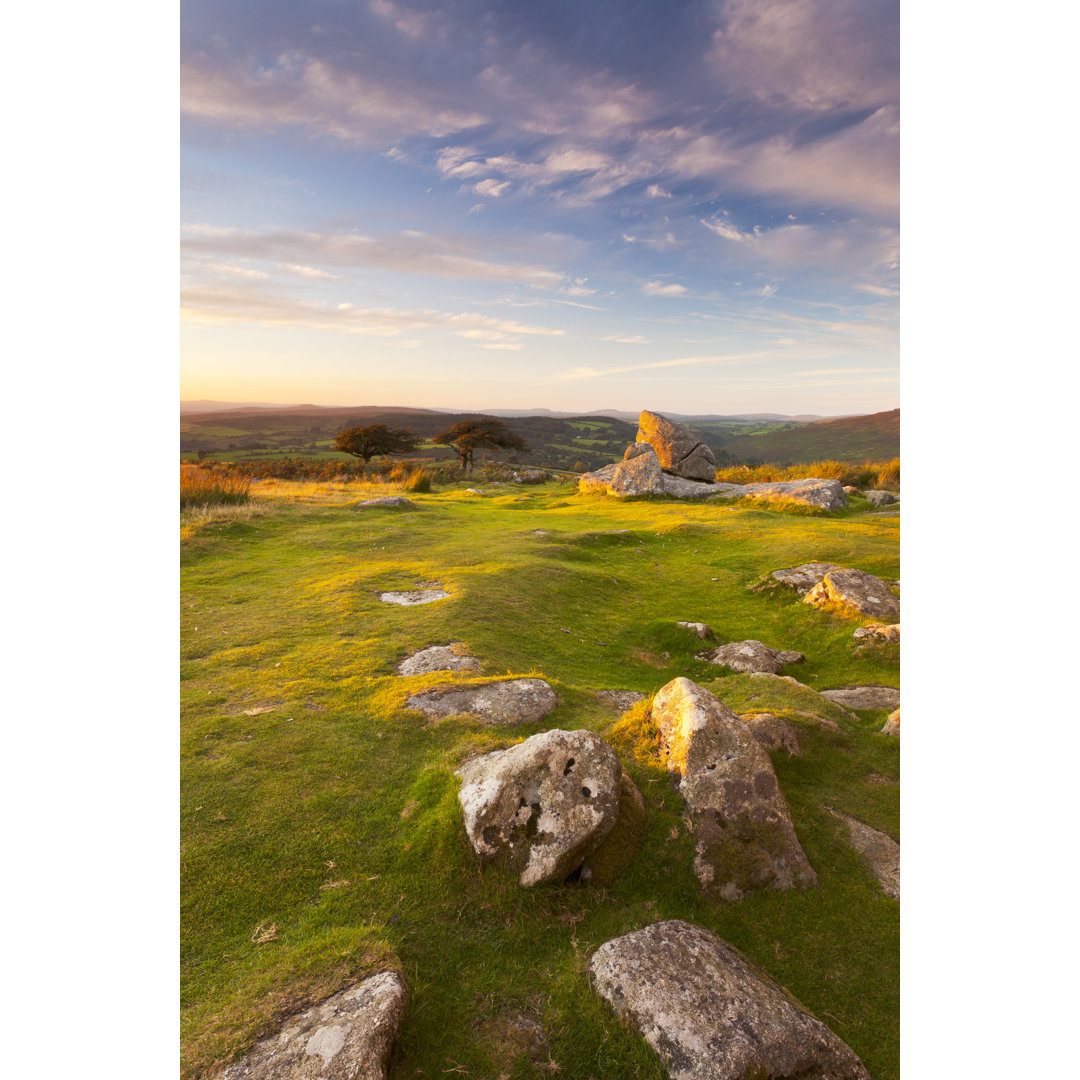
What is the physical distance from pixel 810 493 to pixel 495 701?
907 inches

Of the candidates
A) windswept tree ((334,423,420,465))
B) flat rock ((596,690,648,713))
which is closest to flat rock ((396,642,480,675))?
flat rock ((596,690,648,713))

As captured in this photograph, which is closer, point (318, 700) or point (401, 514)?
point (318, 700)

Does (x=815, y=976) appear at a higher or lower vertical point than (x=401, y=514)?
lower

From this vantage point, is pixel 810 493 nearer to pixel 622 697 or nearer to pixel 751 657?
pixel 751 657

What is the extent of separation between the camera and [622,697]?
875 cm

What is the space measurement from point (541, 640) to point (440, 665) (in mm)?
2637

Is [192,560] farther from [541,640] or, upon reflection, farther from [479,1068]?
[479,1068]

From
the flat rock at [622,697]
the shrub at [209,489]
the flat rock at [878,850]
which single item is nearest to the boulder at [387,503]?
the shrub at [209,489]

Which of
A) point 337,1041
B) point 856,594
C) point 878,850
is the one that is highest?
point 856,594

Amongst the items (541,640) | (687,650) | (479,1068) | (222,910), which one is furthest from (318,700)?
(687,650)

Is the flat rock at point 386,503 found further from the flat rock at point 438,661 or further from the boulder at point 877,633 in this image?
the boulder at point 877,633

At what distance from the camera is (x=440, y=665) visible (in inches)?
353

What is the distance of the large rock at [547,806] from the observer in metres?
4.65

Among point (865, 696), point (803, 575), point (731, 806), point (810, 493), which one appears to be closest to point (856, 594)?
point (803, 575)
